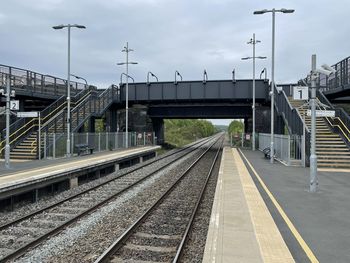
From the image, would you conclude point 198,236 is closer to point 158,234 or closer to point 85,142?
point 158,234

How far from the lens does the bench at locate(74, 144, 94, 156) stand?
1037 inches

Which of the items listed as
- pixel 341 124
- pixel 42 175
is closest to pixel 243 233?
pixel 42 175

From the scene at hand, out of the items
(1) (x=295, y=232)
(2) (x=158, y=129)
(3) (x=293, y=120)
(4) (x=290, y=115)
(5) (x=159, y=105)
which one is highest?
(5) (x=159, y=105)

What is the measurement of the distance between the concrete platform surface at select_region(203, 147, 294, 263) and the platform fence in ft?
52.0

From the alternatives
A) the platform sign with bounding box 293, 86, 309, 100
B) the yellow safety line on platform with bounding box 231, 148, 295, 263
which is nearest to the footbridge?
the platform sign with bounding box 293, 86, 309, 100

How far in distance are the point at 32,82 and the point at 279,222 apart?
25.5 meters

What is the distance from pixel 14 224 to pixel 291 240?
680 centimetres

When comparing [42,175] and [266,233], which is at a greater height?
[42,175]

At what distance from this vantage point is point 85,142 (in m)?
28.5

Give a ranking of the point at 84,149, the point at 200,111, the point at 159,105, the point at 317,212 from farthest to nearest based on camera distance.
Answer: the point at 200,111, the point at 159,105, the point at 84,149, the point at 317,212

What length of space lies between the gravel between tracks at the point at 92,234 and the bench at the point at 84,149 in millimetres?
13498

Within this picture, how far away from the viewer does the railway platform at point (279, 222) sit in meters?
5.96

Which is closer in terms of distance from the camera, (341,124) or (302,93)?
(302,93)

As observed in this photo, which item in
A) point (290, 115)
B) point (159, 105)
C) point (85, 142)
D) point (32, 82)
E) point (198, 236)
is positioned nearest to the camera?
point (198, 236)
